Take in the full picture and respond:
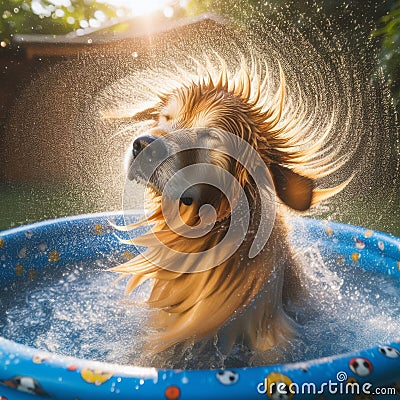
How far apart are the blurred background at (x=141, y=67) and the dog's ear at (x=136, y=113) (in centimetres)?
85

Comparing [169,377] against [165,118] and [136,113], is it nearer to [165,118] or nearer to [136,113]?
[165,118]

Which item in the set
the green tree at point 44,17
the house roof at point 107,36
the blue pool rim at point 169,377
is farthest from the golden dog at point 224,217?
the green tree at point 44,17

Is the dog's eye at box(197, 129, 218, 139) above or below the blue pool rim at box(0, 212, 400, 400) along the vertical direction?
above

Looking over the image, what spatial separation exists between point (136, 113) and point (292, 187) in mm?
802

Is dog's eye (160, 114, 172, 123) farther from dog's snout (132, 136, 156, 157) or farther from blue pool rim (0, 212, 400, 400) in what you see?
blue pool rim (0, 212, 400, 400)

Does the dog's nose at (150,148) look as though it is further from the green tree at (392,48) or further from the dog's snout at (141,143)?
the green tree at (392,48)

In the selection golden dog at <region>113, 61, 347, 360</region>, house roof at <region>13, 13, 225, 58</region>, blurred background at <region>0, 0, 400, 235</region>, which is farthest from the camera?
house roof at <region>13, 13, 225, 58</region>

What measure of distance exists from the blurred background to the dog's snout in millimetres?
1535

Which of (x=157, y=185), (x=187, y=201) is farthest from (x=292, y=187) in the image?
(x=157, y=185)

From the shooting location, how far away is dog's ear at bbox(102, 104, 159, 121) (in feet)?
7.15

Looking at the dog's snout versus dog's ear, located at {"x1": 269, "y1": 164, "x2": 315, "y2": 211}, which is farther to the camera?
dog's ear, located at {"x1": 269, "y1": 164, "x2": 315, "y2": 211}

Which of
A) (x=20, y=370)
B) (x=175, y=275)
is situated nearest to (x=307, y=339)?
(x=175, y=275)

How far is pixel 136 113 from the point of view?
2256 millimetres

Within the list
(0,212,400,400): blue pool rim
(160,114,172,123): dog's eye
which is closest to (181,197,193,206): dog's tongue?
(160,114,172,123): dog's eye
